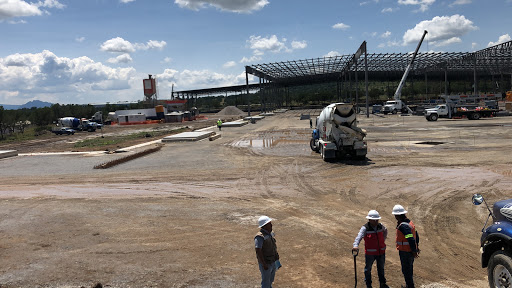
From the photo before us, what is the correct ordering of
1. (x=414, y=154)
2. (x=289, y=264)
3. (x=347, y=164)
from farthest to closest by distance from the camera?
(x=414, y=154)
(x=347, y=164)
(x=289, y=264)

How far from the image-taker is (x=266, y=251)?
555cm

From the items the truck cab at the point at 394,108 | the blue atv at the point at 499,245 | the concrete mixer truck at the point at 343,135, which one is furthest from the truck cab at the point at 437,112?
the blue atv at the point at 499,245

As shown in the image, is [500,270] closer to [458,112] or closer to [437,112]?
[437,112]

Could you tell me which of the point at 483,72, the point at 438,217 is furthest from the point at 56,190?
the point at 483,72

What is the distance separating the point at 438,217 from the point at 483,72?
109m

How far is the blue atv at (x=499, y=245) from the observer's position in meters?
5.07

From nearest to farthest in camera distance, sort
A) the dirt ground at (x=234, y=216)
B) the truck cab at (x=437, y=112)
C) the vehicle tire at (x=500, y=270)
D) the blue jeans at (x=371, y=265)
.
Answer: the vehicle tire at (x=500, y=270), the blue jeans at (x=371, y=265), the dirt ground at (x=234, y=216), the truck cab at (x=437, y=112)

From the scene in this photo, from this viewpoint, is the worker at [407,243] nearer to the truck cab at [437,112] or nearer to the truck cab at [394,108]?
the truck cab at [437,112]

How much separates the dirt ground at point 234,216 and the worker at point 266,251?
1230 mm

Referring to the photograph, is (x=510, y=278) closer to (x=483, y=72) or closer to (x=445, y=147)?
(x=445, y=147)

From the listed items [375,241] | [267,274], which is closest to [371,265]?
[375,241]

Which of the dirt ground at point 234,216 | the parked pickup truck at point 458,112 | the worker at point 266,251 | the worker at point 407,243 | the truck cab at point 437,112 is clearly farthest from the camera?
the truck cab at point 437,112

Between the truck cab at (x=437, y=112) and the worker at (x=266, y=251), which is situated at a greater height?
the truck cab at (x=437, y=112)

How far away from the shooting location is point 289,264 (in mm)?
7523
